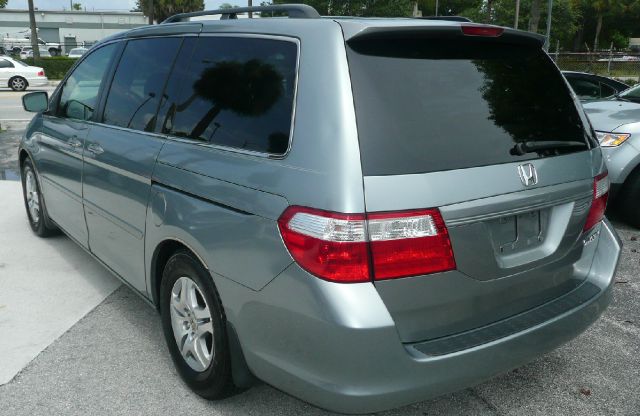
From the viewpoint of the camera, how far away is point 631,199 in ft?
19.0

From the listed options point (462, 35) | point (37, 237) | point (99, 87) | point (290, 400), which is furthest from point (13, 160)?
point (462, 35)

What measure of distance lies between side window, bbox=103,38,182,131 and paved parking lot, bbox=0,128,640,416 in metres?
1.25

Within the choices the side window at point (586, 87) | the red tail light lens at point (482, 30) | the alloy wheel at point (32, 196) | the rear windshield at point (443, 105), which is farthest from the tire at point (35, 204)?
the side window at point (586, 87)

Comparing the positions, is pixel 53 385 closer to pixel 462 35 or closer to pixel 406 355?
pixel 406 355

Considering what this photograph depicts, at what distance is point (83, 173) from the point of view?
3.84 metres

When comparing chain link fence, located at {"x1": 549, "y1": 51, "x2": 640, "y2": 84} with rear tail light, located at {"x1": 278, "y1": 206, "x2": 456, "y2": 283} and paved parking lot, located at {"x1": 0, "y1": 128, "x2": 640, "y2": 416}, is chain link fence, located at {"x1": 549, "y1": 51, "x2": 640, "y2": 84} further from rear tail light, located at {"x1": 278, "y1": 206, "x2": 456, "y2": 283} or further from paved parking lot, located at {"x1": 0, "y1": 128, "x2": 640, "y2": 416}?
rear tail light, located at {"x1": 278, "y1": 206, "x2": 456, "y2": 283}

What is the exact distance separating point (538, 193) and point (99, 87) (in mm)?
2851

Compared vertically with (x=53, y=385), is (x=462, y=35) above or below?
above

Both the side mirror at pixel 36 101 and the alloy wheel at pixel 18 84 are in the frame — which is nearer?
the side mirror at pixel 36 101

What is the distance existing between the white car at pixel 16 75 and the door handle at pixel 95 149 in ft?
74.8

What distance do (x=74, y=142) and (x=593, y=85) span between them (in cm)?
831

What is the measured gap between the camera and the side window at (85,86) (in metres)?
3.93

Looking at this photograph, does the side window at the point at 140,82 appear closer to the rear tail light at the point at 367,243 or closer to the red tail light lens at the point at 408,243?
the rear tail light at the point at 367,243

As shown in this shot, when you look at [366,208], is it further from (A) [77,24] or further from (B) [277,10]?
(A) [77,24]
